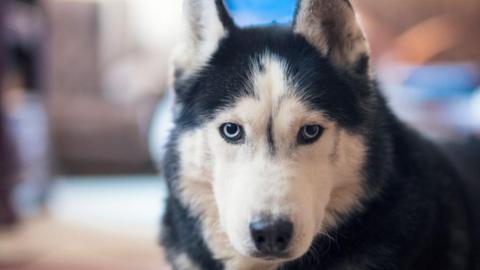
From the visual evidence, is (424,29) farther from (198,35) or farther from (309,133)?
(309,133)

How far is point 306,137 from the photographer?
1.41 metres

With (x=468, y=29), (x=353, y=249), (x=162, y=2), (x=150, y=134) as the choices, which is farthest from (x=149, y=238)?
(x=468, y=29)

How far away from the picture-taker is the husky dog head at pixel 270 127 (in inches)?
51.8

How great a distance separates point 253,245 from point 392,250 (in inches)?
15.9

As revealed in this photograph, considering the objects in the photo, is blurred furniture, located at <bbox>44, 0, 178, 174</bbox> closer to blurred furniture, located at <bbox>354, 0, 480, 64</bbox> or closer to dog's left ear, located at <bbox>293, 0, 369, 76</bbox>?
blurred furniture, located at <bbox>354, 0, 480, 64</bbox>

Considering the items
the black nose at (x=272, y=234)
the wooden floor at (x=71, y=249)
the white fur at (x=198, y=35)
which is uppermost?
the white fur at (x=198, y=35)

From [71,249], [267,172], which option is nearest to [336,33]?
[267,172]

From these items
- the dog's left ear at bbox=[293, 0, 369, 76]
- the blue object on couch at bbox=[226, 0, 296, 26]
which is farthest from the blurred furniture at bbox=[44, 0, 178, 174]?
the dog's left ear at bbox=[293, 0, 369, 76]

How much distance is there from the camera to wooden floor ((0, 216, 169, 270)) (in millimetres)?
3072

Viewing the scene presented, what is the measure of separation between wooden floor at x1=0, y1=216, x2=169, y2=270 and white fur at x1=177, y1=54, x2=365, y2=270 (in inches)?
57.1

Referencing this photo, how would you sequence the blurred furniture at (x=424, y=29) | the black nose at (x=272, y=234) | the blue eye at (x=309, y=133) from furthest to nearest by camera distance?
the blurred furniture at (x=424, y=29) → the blue eye at (x=309, y=133) → the black nose at (x=272, y=234)

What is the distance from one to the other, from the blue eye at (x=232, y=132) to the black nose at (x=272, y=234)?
0.23 metres

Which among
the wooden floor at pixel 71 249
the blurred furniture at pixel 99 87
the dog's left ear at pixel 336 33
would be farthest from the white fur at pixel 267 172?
the blurred furniture at pixel 99 87

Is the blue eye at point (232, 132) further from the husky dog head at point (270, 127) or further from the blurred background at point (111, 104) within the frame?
the blurred background at point (111, 104)
